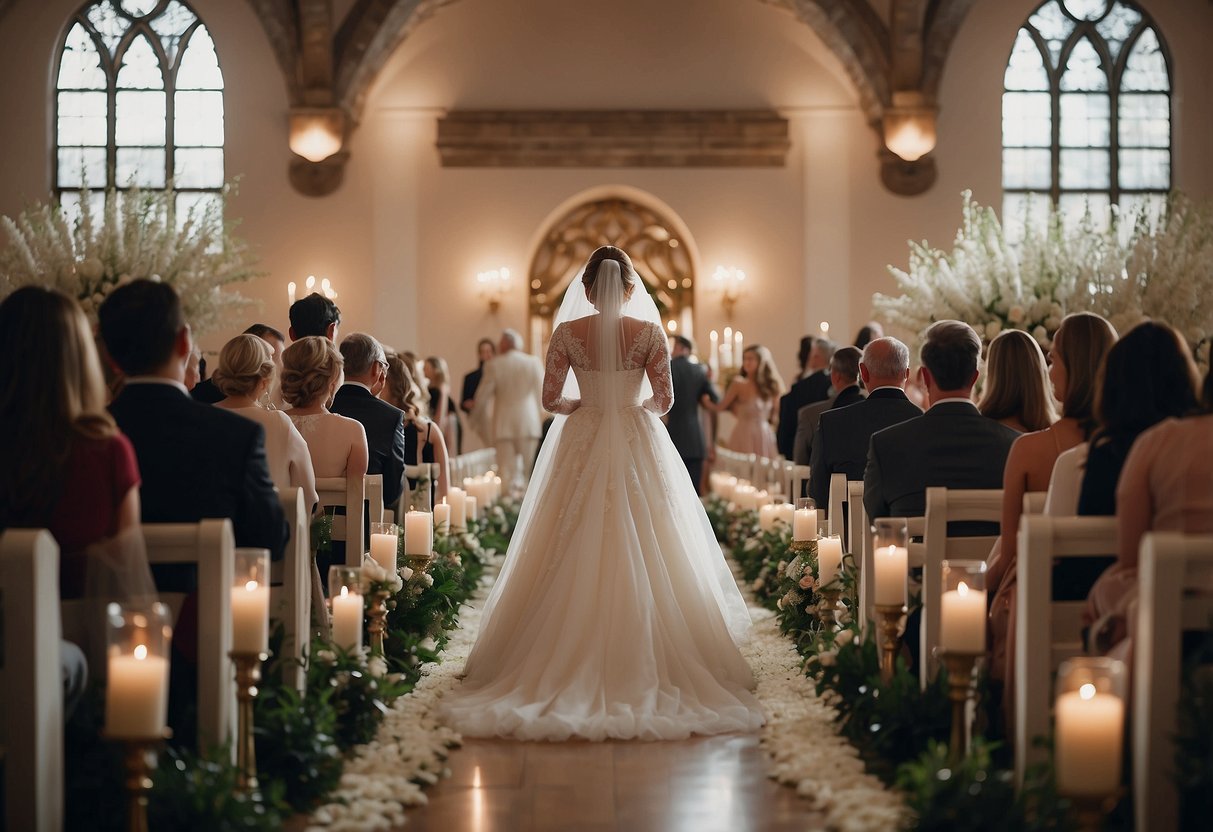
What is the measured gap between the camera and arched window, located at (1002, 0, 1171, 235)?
15.8m

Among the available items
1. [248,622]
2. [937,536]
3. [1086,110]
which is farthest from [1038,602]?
[1086,110]

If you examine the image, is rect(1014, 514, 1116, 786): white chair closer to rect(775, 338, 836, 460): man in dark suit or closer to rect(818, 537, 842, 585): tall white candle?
rect(818, 537, 842, 585): tall white candle

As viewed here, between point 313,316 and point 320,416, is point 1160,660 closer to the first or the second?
point 320,416

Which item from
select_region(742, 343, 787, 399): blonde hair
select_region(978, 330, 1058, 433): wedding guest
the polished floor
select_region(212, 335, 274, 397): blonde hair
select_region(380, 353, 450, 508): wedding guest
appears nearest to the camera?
the polished floor

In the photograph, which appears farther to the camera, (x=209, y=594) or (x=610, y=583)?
(x=610, y=583)

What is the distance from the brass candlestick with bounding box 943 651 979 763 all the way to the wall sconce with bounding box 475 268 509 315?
494 inches

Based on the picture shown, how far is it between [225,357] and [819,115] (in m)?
11.9

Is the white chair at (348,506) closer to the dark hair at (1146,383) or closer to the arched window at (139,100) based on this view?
the dark hair at (1146,383)

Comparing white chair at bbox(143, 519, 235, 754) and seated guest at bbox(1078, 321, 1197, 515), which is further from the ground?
seated guest at bbox(1078, 321, 1197, 515)

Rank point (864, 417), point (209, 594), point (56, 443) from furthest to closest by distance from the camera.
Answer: point (864, 417) → point (209, 594) → point (56, 443)

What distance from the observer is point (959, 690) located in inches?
137

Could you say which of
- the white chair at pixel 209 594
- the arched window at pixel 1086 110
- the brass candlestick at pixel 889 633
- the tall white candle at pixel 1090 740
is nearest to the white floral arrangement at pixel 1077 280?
the brass candlestick at pixel 889 633

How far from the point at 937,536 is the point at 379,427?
9.67 ft

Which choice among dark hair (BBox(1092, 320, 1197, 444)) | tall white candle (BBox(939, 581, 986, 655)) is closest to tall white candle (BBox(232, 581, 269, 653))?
tall white candle (BBox(939, 581, 986, 655))
